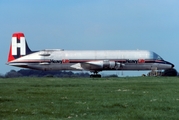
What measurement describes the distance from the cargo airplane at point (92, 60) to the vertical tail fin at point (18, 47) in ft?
2.71

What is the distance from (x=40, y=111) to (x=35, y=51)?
48.7 m

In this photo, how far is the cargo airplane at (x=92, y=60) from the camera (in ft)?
195

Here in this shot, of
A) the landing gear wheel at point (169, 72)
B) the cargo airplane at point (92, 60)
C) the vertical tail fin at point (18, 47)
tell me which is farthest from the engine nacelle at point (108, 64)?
the vertical tail fin at point (18, 47)

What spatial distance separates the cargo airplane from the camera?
195 feet

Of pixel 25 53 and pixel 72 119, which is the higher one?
pixel 25 53

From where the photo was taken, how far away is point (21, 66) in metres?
60.8

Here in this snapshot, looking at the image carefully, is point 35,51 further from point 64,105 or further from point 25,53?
point 64,105

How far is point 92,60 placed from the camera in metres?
60.3

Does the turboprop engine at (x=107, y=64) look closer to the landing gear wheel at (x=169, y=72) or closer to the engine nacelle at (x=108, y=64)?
the engine nacelle at (x=108, y=64)

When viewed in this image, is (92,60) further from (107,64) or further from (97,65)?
(107,64)

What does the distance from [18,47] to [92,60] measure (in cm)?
1030

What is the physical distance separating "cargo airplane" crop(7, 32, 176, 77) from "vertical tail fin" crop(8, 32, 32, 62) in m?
0.83

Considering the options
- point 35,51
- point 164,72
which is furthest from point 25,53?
point 164,72

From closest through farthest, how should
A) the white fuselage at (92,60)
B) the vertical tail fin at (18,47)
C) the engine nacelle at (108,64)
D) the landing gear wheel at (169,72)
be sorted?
the engine nacelle at (108,64) → the white fuselage at (92,60) → the vertical tail fin at (18,47) → the landing gear wheel at (169,72)
